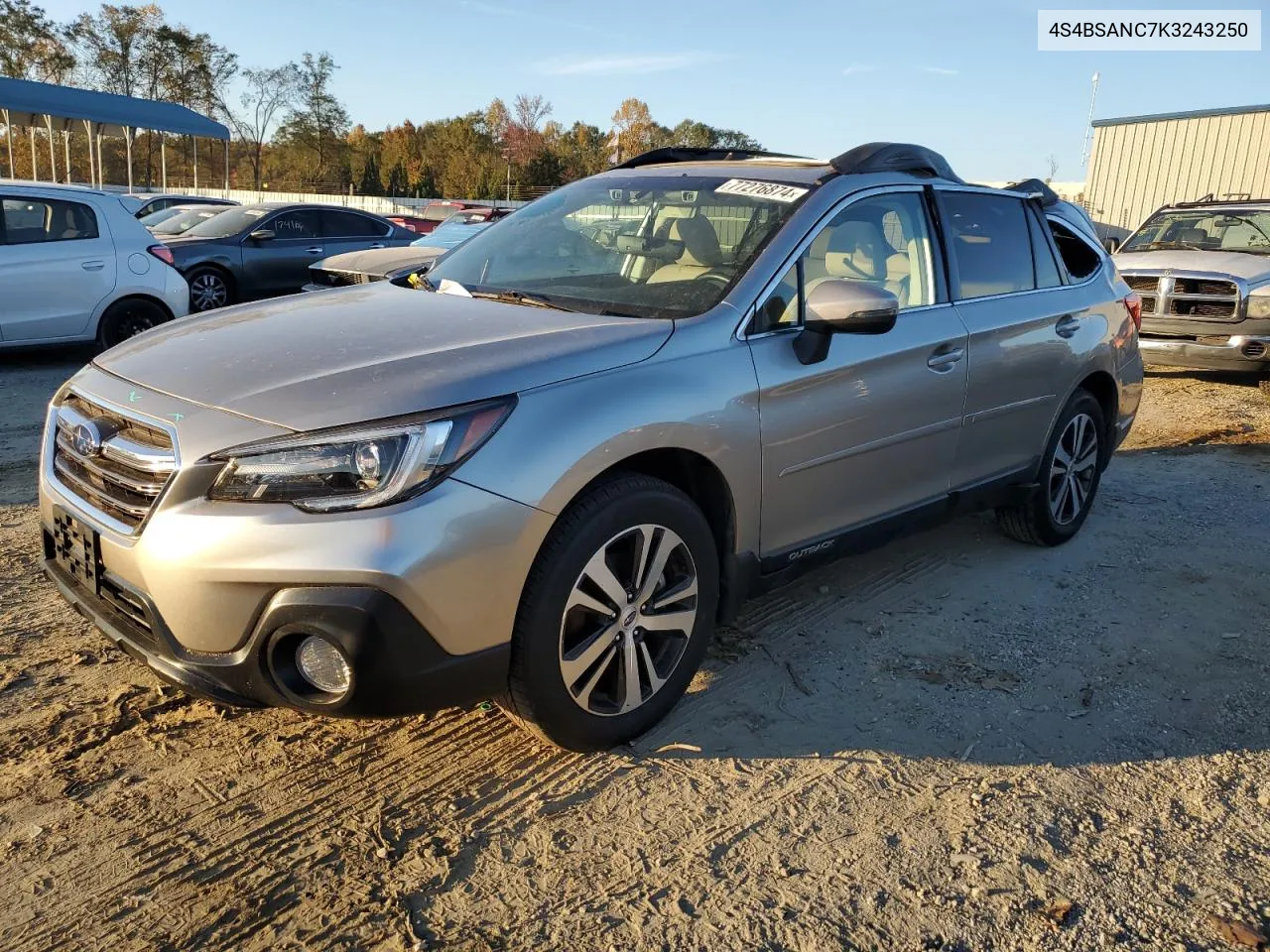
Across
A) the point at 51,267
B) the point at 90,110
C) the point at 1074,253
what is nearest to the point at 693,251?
the point at 1074,253

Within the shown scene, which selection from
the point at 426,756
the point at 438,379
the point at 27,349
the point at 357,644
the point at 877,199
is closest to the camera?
the point at 357,644

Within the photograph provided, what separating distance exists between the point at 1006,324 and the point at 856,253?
95 centimetres

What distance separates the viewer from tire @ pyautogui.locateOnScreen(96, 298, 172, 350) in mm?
8938

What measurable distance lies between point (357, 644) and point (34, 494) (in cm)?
369

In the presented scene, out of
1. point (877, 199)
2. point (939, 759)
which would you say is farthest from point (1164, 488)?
point (939, 759)

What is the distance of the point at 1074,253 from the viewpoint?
5109mm

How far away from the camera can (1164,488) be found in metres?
6.29

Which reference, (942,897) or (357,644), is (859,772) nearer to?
(942,897)

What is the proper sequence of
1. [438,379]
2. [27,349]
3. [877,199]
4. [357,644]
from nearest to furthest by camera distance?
[357,644]
[438,379]
[877,199]
[27,349]

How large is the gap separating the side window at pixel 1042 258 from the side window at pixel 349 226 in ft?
34.6

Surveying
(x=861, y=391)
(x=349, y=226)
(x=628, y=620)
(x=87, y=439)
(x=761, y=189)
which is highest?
(x=761, y=189)

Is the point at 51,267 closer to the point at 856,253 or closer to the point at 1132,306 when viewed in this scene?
the point at 856,253

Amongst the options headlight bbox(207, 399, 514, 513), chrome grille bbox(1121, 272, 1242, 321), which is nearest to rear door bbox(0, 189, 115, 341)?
headlight bbox(207, 399, 514, 513)

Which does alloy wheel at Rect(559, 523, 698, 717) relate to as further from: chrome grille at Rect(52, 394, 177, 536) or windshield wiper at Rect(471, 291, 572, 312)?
chrome grille at Rect(52, 394, 177, 536)
